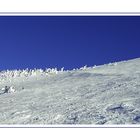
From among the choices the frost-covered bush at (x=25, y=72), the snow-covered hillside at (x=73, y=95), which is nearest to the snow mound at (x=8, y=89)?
the snow-covered hillside at (x=73, y=95)

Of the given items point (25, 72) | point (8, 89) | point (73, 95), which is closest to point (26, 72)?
point (25, 72)

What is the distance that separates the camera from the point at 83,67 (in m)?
9.91

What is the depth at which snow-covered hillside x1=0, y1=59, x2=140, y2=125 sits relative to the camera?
9.49 m

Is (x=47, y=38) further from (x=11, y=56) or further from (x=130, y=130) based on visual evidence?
(x=130, y=130)

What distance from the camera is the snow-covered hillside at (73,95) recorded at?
9.49 m

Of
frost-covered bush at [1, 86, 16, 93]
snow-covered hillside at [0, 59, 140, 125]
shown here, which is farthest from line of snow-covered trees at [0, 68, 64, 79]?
frost-covered bush at [1, 86, 16, 93]

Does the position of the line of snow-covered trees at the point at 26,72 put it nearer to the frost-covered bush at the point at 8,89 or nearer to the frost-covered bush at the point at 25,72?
the frost-covered bush at the point at 25,72

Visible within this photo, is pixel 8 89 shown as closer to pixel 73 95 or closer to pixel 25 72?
pixel 25 72

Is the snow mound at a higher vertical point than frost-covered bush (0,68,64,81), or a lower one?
lower

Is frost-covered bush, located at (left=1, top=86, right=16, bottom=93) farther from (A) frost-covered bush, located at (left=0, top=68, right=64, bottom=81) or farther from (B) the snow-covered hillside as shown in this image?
(A) frost-covered bush, located at (left=0, top=68, right=64, bottom=81)

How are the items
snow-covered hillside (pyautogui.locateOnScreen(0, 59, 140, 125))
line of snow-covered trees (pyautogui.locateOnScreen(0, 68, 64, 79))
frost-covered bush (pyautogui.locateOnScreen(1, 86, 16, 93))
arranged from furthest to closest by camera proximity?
frost-covered bush (pyautogui.locateOnScreen(1, 86, 16, 93)) < line of snow-covered trees (pyautogui.locateOnScreen(0, 68, 64, 79)) < snow-covered hillside (pyautogui.locateOnScreen(0, 59, 140, 125))

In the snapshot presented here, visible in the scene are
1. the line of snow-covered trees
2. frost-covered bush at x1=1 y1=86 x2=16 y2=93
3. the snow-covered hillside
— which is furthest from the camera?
frost-covered bush at x1=1 y1=86 x2=16 y2=93

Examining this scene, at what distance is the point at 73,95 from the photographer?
9883 millimetres

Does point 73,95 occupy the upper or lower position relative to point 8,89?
lower
